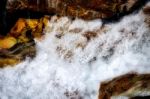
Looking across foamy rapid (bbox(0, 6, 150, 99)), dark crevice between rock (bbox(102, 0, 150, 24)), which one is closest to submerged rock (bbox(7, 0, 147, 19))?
dark crevice between rock (bbox(102, 0, 150, 24))

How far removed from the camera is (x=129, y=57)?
15.8ft

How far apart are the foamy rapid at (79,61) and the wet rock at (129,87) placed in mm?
305

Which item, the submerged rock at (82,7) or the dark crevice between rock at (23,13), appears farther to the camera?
the dark crevice between rock at (23,13)

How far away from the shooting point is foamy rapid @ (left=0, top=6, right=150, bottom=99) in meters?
4.76

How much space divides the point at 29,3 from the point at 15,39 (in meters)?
0.58

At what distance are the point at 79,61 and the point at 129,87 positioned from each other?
3.47 ft

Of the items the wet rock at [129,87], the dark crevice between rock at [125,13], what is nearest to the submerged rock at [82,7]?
the dark crevice between rock at [125,13]

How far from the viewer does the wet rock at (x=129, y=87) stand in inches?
166

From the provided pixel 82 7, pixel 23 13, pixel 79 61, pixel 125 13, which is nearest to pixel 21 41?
pixel 23 13

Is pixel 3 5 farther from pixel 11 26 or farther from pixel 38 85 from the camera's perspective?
pixel 38 85

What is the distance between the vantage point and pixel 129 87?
420 cm

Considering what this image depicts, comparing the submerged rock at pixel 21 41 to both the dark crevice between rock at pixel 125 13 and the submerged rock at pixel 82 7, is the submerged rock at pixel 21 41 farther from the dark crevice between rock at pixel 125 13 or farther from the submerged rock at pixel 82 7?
the dark crevice between rock at pixel 125 13

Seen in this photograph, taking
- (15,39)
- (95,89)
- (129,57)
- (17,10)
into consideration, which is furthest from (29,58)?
(129,57)

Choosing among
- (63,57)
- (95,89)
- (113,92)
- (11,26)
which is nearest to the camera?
(113,92)
